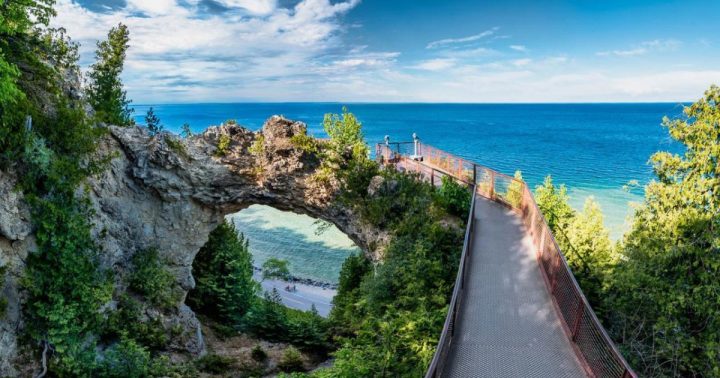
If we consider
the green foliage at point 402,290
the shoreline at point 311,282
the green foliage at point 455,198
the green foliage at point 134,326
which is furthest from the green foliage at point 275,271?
the green foliage at point 455,198

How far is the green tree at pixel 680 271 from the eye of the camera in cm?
Answer: 1159

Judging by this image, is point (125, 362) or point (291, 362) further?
point (291, 362)

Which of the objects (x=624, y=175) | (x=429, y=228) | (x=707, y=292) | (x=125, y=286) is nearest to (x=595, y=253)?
(x=707, y=292)

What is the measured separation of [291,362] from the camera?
18.1 meters

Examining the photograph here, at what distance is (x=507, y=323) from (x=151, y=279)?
15607mm

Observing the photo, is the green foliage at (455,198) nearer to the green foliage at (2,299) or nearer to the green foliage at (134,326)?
the green foliage at (134,326)

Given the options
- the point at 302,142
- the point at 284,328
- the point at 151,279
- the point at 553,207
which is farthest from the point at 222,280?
the point at 553,207

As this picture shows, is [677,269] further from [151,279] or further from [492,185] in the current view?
[151,279]

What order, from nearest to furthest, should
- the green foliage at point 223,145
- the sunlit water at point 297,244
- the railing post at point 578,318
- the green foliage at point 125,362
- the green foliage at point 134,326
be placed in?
the railing post at point 578,318, the green foliage at point 125,362, the green foliage at point 134,326, the green foliage at point 223,145, the sunlit water at point 297,244

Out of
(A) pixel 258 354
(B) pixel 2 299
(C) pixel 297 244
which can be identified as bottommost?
→ (C) pixel 297 244

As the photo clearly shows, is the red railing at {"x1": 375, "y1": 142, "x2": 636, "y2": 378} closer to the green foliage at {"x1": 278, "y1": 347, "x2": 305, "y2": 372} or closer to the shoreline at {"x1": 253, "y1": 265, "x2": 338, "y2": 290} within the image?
the green foliage at {"x1": 278, "y1": 347, "x2": 305, "y2": 372}

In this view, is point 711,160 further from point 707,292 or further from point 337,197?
point 337,197

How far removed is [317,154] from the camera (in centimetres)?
2025

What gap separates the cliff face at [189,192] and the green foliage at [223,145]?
0.22 feet
